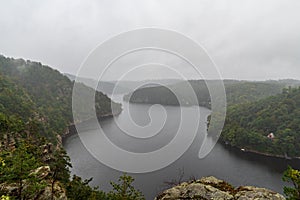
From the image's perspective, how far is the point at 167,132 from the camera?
56.0 m

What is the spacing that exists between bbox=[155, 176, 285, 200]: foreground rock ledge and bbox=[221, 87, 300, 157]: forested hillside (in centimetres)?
4930

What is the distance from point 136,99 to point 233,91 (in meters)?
66.5

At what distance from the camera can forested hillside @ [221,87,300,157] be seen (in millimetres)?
52278

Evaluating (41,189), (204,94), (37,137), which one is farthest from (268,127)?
(41,189)

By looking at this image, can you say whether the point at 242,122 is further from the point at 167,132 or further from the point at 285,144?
the point at 167,132

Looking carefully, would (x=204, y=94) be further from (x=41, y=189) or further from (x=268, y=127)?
(x=41, y=189)

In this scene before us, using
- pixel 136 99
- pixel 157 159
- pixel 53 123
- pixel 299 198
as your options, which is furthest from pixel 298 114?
pixel 136 99

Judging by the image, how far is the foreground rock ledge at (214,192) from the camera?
9.57 m

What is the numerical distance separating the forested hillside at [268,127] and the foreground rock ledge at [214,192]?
4930 centimetres

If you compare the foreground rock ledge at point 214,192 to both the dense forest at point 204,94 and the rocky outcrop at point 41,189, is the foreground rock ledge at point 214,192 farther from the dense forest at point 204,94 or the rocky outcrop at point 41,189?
the dense forest at point 204,94

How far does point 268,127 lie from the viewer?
62656 millimetres

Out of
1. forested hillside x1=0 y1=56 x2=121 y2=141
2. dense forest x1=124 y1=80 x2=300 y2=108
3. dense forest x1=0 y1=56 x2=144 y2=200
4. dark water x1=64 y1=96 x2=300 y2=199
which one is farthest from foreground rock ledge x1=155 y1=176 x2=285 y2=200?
dense forest x1=124 y1=80 x2=300 y2=108

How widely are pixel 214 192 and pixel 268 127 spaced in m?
61.9

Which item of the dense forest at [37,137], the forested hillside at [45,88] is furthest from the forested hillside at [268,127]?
the forested hillside at [45,88]
